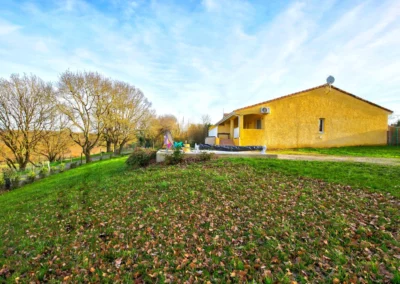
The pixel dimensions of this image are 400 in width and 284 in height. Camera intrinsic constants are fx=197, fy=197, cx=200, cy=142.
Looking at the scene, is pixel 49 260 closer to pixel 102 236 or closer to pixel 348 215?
pixel 102 236

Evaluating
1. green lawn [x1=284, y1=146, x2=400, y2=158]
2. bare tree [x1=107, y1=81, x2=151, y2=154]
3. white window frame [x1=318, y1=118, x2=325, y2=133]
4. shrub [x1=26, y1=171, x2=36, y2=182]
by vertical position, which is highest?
bare tree [x1=107, y1=81, x2=151, y2=154]

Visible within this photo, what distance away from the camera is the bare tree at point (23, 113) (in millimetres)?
16953

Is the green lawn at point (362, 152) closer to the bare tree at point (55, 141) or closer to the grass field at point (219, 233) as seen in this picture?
the grass field at point (219, 233)

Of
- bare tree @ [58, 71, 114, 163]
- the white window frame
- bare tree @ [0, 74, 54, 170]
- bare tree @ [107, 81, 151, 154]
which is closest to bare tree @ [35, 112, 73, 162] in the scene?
bare tree @ [58, 71, 114, 163]

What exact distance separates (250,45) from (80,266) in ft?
41.4

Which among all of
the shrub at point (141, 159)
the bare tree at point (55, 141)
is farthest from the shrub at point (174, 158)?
the bare tree at point (55, 141)

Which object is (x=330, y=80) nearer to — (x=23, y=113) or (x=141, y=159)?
(x=141, y=159)

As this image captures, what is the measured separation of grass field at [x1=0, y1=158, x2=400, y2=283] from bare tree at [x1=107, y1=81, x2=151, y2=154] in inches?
746

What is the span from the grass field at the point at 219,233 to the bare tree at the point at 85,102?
52.9 ft

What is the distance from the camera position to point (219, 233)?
369 centimetres

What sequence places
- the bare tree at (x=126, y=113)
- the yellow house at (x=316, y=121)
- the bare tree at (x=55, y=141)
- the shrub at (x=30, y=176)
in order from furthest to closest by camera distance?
the bare tree at (x=126, y=113)
the bare tree at (x=55, y=141)
the yellow house at (x=316, y=121)
the shrub at (x=30, y=176)

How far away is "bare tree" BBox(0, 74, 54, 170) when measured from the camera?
17.0 m

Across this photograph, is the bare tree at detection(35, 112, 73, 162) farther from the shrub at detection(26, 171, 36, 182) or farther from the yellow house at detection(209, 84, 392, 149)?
the yellow house at detection(209, 84, 392, 149)

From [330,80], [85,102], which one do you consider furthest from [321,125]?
[85,102]
